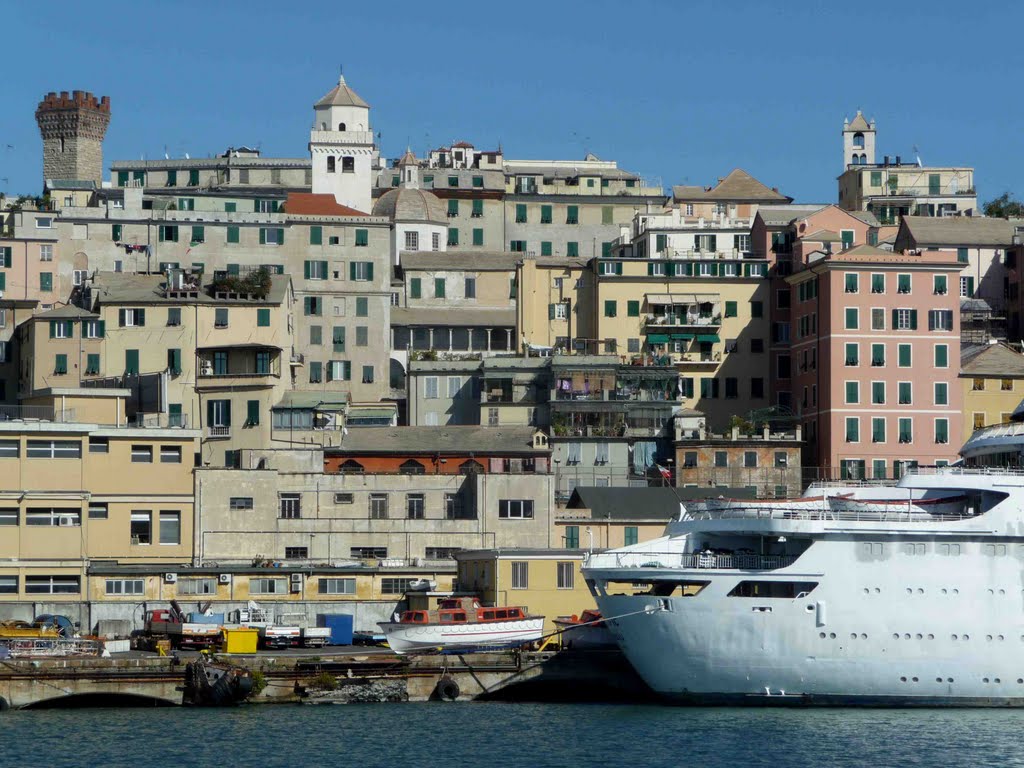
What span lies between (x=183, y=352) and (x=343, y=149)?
35923 mm

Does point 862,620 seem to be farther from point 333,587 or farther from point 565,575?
point 333,587

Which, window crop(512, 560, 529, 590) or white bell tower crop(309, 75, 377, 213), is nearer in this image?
window crop(512, 560, 529, 590)

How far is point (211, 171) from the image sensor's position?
13700 centimetres

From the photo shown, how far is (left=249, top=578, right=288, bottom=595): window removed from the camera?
7744cm

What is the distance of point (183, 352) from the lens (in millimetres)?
96625

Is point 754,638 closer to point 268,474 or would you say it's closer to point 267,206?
point 268,474

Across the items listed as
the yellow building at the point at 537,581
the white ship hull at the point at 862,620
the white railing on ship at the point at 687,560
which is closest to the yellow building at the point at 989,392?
the yellow building at the point at 537,581

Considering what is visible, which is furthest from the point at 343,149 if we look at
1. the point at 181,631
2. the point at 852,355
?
the point at 181,631

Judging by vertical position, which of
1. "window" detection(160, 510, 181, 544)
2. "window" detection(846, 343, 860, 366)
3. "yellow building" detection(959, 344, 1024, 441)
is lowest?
"window" detection(160, 510, 181, 544)

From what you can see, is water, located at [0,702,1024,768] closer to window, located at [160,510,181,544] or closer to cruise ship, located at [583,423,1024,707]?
cruise ship, located at [583,423,1024,707]

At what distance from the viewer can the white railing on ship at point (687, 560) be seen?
64.7 metres

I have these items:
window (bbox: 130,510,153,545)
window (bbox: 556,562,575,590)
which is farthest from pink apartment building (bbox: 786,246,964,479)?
window (bbox: 130,510,153,545)

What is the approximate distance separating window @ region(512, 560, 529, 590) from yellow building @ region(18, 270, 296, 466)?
21923 millimetres

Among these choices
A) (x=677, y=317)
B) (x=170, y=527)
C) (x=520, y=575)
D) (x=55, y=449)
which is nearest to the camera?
(x=520, y=575)
